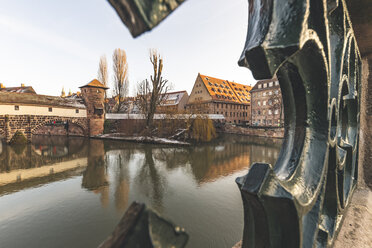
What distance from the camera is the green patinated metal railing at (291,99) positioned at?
406 millimetres

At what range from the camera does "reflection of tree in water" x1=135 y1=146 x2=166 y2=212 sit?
4.56 meters

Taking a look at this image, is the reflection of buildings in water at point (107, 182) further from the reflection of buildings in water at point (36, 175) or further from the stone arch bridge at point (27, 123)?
the stone arch bridge at point (27, 123)

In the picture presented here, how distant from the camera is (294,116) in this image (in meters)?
0.66

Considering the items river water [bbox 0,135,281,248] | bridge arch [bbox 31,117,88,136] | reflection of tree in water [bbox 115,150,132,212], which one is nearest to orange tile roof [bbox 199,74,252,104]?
bridge arch [bbox 31,117,88,136]

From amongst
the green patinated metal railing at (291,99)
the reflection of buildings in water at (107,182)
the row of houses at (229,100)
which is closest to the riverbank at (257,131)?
the row of houses at (229,100)

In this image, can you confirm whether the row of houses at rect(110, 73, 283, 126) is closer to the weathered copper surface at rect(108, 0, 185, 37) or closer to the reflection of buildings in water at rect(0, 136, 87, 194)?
the reflection of buildings in water at rect(0, 136, 87, 194)

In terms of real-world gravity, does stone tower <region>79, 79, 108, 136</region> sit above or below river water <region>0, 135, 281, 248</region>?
above

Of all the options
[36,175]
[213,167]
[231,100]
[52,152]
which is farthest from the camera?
[231,100]

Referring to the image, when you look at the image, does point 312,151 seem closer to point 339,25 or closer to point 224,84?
point 339,25

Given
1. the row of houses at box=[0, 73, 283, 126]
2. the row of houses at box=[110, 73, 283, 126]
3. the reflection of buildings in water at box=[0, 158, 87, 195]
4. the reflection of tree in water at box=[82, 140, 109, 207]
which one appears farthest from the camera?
the row of houses at box=[110, 73, 283, 126]

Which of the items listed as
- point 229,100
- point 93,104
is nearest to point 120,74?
point 93,104

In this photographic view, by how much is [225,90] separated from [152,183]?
3494 centimetres

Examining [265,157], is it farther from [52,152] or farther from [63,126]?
[63,126]

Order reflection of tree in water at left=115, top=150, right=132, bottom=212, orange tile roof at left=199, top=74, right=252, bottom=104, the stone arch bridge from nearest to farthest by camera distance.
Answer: reflection of tree in water at left=115, top=150, right=132, bottom=212 < the stone arch bridge < orange tile roof at left=199, top=74, right=252, bottom=104
